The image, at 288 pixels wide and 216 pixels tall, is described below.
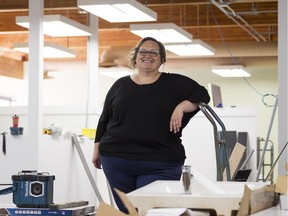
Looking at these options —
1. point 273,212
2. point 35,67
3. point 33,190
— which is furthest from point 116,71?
point 273,212

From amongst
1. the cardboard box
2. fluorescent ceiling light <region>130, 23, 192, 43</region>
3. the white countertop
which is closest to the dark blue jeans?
the cardboard box

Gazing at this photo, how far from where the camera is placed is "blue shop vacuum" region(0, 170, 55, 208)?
9.71 feet

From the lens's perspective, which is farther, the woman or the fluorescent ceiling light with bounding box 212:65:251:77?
the fluorescent ceiling light with bounding box 212:65:251:77

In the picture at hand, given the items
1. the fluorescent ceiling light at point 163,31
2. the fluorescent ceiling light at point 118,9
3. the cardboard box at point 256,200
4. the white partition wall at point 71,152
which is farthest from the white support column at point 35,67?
the cardboard box at point 256,200

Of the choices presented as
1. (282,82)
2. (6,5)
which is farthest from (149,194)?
(6,5)

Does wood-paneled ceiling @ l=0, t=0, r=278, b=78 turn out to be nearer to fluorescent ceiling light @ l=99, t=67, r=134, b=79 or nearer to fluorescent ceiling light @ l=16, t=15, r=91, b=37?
fluorescent ceiling light @ l=99, t=67, r=134, b=79

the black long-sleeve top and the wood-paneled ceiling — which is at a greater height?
the wood-paneled ceiling

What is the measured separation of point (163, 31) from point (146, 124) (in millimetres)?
4826

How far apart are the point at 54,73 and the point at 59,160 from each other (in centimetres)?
905

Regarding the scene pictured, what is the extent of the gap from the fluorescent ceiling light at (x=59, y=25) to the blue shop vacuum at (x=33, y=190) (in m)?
4.29

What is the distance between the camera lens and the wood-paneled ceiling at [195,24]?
9041 millimetres

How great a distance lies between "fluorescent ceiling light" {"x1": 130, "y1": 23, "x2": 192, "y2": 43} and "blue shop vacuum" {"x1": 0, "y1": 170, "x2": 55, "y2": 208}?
200 inches

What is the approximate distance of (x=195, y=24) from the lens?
10.8 m

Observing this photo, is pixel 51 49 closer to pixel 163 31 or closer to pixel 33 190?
pixel 163 31
